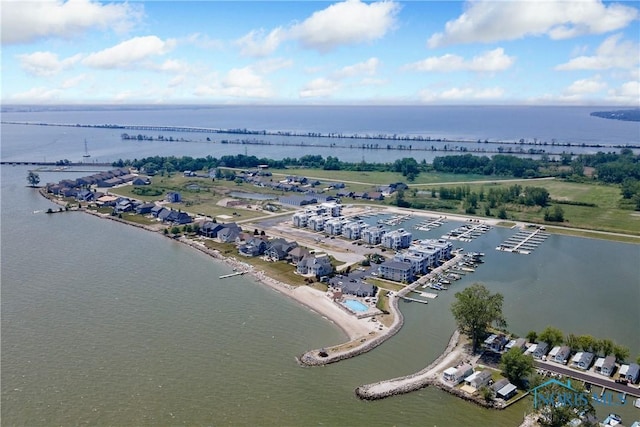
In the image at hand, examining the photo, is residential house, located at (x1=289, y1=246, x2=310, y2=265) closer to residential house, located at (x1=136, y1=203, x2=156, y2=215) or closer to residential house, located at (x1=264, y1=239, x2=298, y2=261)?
residential house, located at (x1=264, y1=239, x2=298, y2=261)

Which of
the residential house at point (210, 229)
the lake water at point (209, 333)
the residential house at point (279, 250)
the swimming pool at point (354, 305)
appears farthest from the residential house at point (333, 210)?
the swimming pool at point (354, 305)

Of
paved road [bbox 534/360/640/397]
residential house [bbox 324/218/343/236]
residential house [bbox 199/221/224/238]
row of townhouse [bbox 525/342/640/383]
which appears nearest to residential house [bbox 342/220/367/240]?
residential house [bbox 324/218/343/236]

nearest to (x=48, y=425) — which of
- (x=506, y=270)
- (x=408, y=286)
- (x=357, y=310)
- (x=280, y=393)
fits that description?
(x=280, y=393)

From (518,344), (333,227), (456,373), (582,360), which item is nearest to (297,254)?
(333,227)

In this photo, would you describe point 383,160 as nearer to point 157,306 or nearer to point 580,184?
point 580,184

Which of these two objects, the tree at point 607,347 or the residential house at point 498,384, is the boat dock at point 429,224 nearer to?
the tree at point 607,347

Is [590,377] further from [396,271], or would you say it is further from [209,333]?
[209,333]
